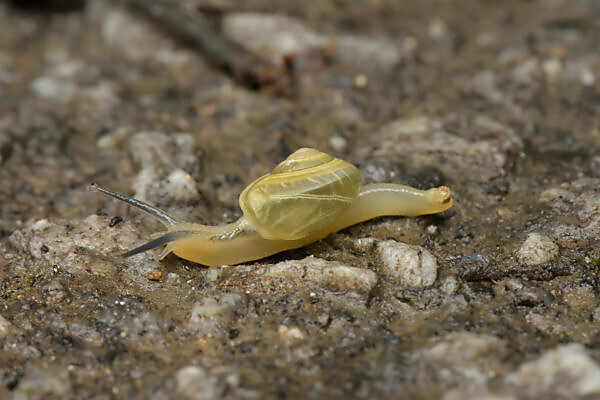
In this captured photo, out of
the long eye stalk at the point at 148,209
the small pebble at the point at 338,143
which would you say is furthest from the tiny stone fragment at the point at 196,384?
the small pebble at the point at 338,143

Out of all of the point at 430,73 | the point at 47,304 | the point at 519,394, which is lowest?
the point at 47,304

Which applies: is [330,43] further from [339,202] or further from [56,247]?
[56,247]

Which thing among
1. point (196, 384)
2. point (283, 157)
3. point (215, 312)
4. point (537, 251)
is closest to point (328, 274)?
point (215, 312)

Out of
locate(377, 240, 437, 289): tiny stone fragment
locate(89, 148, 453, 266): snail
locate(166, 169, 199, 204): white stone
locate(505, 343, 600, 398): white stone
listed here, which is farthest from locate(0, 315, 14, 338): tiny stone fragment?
locate(505, 343, 600, 398): white stone

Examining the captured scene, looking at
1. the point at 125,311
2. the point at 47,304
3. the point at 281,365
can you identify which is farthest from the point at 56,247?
the point at 281,365

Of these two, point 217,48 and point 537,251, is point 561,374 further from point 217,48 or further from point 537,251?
point 217,48

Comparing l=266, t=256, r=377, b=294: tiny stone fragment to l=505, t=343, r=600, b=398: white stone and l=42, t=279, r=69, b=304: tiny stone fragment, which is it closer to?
l=505, t=343, r=600, b=398: white stone

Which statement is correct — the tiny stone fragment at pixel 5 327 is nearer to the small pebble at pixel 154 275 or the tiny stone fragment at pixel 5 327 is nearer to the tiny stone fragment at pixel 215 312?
the small pebble at pixel 154 275
